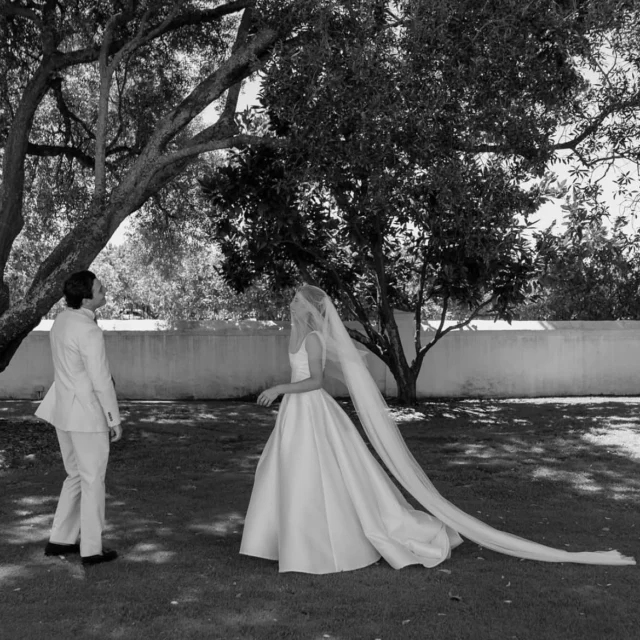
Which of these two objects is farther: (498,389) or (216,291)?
(216,291)

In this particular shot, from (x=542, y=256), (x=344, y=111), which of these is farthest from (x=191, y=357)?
(x=344, y=111)

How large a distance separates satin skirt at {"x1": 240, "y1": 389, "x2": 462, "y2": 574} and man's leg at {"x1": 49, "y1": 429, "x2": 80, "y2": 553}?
3.92ft

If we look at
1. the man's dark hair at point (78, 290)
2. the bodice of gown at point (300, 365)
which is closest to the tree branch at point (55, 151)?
the man's dark hair at point (78, 290)

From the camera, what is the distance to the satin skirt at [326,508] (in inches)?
199

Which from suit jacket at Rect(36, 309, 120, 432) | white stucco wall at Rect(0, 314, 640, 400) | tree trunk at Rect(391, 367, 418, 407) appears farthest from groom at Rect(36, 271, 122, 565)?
white stucco wall at Rect(0, 314, 640, 400)

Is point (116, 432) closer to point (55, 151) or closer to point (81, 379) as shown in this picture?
point (81, 379)

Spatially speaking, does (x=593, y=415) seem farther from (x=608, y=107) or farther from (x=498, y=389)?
(x=608, y=107)

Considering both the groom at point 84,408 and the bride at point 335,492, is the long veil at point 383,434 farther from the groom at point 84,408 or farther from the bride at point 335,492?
the groom at point 84,408

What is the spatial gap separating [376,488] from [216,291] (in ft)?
75.3

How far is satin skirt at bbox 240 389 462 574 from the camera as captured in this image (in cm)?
505

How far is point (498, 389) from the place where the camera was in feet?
56.0

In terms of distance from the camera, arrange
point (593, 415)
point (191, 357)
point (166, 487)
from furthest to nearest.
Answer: point (191, 357) → point (593, 415) → point (166, 487)

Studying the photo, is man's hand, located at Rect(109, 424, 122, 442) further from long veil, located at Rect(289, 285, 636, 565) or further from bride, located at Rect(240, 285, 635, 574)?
long veil, located at Rect(289, 285, 636, 565)

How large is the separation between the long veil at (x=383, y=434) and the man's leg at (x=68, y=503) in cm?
165
